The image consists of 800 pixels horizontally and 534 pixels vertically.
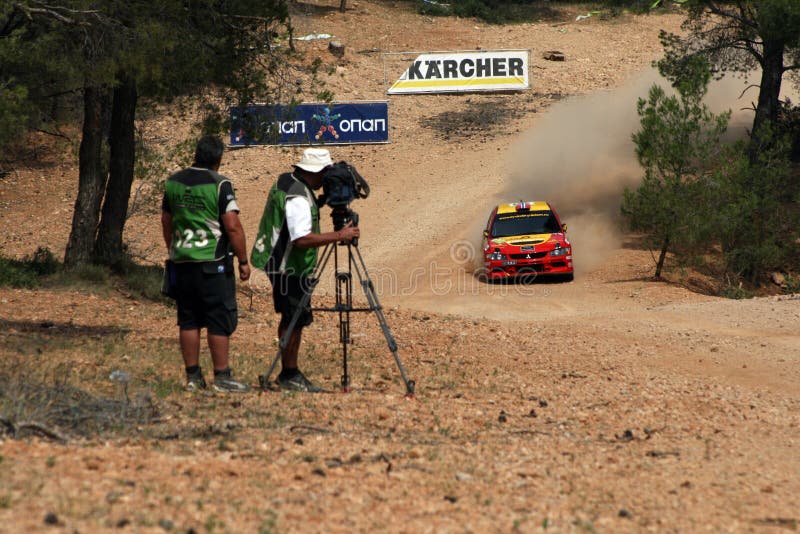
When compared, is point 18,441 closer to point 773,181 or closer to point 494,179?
point 773,181

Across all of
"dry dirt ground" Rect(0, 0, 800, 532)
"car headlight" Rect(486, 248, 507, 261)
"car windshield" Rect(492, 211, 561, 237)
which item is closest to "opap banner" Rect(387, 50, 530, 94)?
"car windshield" Rect(492, 211, 561, 237)

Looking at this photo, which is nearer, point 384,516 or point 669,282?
point 384,516

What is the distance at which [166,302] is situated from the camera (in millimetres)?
15141

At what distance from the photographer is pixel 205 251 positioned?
8.07 meters

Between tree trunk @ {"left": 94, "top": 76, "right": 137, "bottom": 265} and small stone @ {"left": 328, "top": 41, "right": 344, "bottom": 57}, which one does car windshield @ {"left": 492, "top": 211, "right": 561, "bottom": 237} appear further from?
small stone @ {"left": 328, "top": 41, "right": 344, "bottom": 57}

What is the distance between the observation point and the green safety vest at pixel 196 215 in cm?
804

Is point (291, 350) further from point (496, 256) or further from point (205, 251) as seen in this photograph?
point (496, 256)

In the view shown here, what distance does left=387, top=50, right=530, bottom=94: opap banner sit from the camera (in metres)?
38.2

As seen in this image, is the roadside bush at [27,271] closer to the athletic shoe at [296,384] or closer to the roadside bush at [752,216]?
the athletic shoe at [296,384]

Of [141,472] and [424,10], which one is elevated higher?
[424,10]

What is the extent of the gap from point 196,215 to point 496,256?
46.7ft

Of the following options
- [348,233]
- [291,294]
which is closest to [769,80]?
[348,233]

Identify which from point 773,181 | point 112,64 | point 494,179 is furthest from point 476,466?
point 494,179

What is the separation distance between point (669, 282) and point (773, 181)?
3.98 meters
